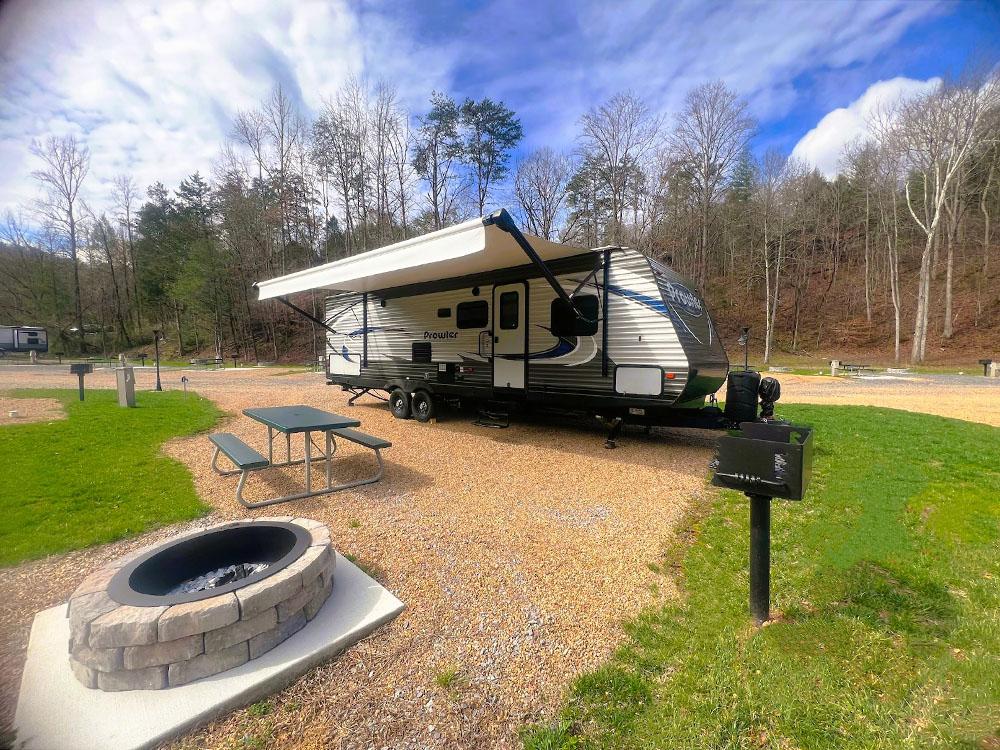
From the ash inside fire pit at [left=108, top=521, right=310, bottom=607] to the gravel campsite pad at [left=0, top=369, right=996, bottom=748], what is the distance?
0.55m

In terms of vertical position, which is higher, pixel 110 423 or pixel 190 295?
pixel 190 295

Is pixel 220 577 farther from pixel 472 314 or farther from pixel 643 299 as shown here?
pixel 472 314

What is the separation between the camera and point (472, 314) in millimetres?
8086

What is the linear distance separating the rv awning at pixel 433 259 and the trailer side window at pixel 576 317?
0.72 metres

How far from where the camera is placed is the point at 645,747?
5.73ft

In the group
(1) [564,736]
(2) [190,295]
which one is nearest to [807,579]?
(1) [564,736]

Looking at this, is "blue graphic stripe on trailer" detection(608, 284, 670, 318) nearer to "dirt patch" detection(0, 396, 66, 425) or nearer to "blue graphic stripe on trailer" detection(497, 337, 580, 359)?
"blue graphic stripe on trailer" detection(497, 337, 580, 359)

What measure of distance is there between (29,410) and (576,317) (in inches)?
446

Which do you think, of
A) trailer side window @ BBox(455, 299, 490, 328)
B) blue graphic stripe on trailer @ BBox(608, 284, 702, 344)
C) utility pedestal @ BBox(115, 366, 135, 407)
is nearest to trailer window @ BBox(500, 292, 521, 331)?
trailer side window @ BBox(455, 299, 490, 328)

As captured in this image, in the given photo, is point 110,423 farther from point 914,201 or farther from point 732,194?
point 914,201

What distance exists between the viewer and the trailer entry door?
7387 millimetres

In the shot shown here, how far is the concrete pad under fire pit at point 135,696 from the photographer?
5.76ft

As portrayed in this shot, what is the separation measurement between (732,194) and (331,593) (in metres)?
36.9

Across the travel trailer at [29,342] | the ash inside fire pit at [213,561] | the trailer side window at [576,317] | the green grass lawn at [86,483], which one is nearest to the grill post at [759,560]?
the ash inside fire pit at [213,561]
